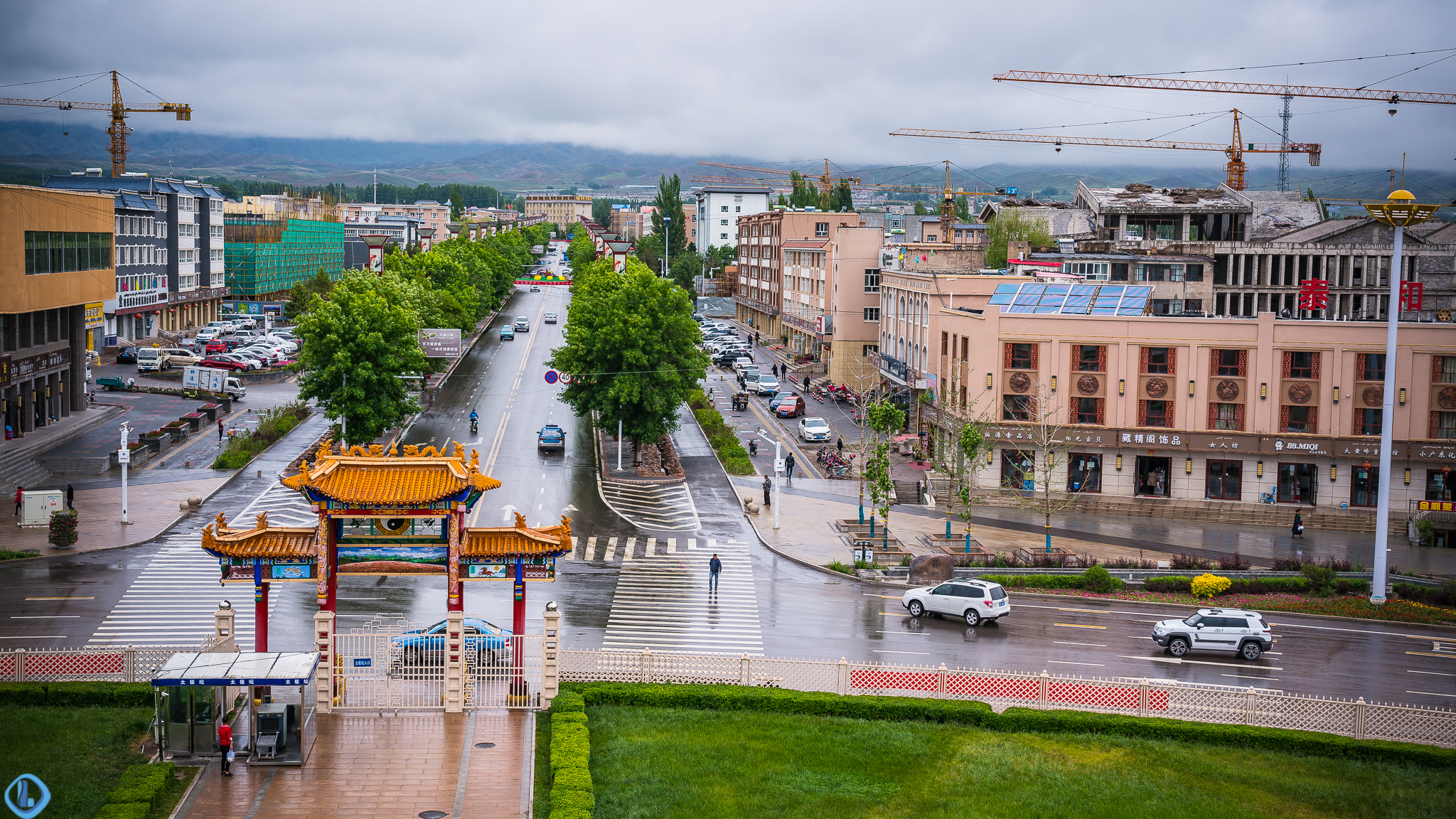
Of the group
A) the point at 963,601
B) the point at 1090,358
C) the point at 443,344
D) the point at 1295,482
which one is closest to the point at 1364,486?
the point at 1295,482

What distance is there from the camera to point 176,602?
139 feet

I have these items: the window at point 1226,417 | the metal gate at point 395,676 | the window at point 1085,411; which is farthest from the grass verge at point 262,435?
the window at point 1226,417

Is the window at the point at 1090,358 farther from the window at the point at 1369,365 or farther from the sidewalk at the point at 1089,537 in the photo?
the window at the point at 1369,365

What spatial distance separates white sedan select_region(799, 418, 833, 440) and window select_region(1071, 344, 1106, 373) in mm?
19731

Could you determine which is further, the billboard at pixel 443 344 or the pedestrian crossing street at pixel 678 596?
the billboard at pixel 443 344

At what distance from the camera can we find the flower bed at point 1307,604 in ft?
148

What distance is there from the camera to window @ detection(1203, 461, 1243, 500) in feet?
209

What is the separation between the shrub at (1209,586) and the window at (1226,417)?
1919 cm

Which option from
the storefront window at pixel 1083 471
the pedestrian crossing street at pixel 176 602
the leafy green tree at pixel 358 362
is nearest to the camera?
the pedestrian crossing street at pixel 176 602

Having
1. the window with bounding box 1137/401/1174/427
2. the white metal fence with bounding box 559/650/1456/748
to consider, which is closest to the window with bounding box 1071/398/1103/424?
the window with bounding box 1137/401/1174/427

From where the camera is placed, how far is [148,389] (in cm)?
8869

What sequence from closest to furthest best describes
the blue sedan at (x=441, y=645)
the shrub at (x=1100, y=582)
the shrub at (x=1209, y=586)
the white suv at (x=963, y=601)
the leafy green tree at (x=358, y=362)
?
1. the blue sedan at (x=441, y=645)
2. the white suv at (x=963, y=601)
3. the shrub at (x=1209, y=586)
4. the shrub at (x=1100, y=582)
5. the leafy green tree at (x=358, y=362)

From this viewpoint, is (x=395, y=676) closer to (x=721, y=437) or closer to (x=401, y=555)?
(x=401, y=555)

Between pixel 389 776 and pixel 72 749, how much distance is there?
7.42 meters
